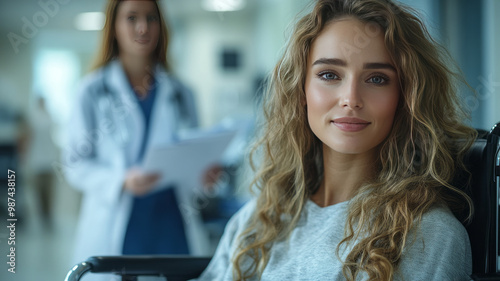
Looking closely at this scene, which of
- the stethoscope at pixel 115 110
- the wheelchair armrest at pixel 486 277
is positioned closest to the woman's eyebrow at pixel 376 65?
the wheelchair armrest at pixel 486 277

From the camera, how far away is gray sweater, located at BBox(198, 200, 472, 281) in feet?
3.29

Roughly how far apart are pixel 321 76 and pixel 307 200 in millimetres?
353

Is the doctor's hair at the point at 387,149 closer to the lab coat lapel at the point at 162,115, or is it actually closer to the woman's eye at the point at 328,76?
the woman's eye at the point at 328,76

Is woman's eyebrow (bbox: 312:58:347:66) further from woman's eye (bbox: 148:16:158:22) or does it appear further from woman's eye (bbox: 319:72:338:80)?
woman's eye (bbox: 148:16:158:22)

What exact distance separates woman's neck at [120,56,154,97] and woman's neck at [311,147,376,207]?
593mm

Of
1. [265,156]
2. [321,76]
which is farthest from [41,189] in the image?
[321,76]

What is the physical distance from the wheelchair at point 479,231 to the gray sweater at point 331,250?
5 centimetres

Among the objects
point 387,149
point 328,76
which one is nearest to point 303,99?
point 328,76

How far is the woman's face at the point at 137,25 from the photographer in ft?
4.40

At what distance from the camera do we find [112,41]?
1408 millimetres

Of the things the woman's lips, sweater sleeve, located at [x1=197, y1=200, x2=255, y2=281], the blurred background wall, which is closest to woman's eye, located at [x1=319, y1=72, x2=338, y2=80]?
the woman's lips

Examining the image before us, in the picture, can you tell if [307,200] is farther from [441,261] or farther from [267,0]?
[267,0]

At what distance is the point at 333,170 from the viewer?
4.28ft

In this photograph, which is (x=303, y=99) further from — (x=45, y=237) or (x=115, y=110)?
(x=45, y=237)
